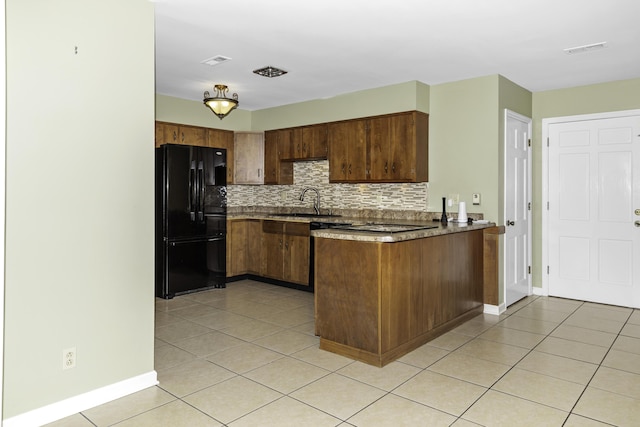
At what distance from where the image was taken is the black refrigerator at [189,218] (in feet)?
16.8

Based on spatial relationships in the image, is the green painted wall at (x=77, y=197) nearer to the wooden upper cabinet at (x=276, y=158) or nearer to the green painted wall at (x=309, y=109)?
the green painted wall at (x=309, y=109)

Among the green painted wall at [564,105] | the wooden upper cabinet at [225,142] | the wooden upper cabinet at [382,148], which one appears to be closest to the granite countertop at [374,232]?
the wooden upper cabinet at [382,148]

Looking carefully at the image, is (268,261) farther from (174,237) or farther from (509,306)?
(509,306)

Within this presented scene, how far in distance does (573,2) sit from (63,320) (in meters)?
3.64

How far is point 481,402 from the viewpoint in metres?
2.62

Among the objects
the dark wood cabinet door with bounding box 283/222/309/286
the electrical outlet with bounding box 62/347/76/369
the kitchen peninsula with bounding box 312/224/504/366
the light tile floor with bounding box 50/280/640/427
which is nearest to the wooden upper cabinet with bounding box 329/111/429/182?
the dark wood cabinet door with bounding box 283/222/309/286

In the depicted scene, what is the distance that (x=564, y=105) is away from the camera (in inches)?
203

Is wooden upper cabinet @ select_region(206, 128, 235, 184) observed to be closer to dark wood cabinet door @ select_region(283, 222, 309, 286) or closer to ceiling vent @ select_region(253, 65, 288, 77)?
dark wood cabinet door @ select_region(283, 222, 309, 286)

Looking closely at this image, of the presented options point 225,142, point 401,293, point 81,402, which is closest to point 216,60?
point 225,142

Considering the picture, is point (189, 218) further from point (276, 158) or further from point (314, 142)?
point (314, 142)

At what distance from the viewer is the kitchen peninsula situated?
319 centimetres

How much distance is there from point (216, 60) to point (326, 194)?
2593mm

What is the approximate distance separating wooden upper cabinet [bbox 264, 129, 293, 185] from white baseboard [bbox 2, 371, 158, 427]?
3.95 m

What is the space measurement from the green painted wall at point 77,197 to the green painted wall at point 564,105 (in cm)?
445
